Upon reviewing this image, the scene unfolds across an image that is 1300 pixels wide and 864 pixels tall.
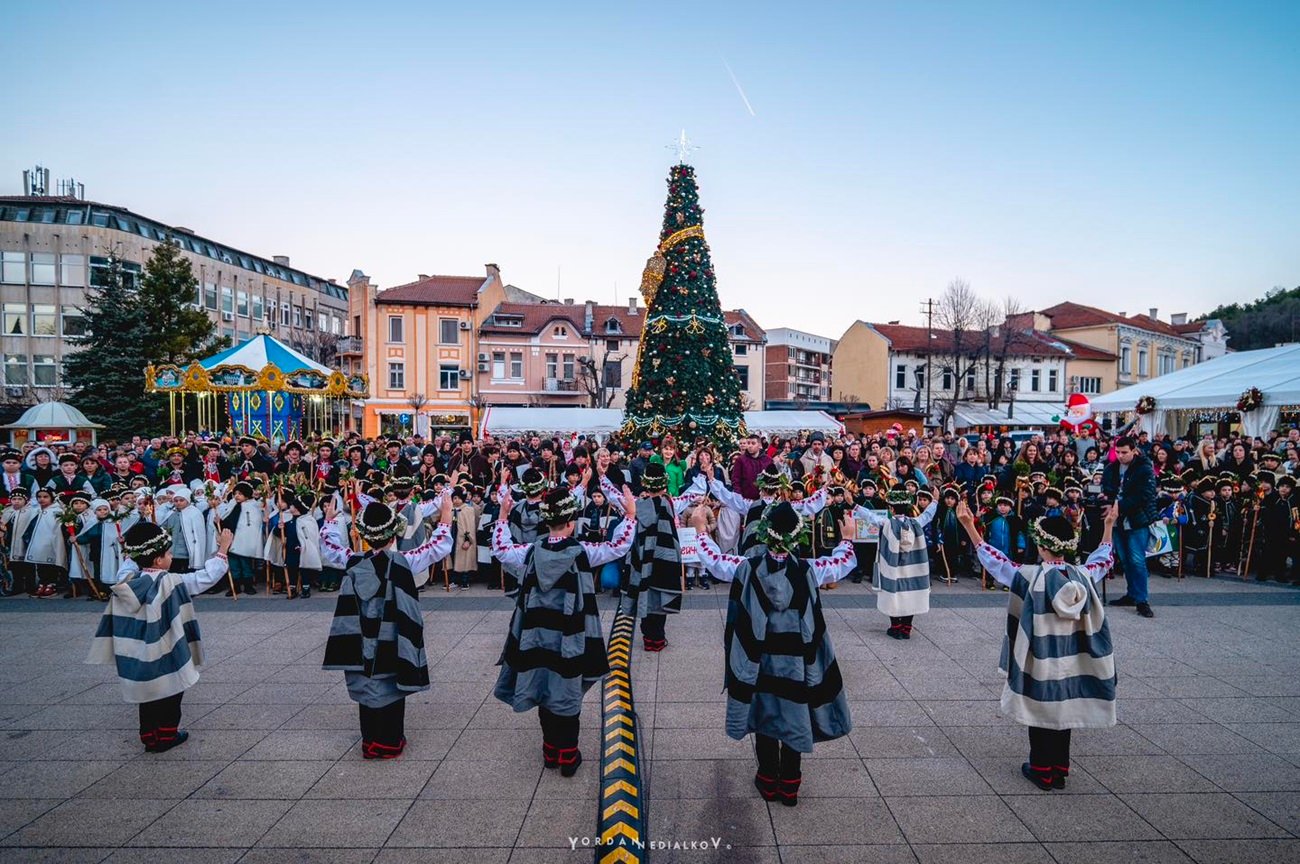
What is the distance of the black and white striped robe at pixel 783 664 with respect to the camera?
432 centimetres

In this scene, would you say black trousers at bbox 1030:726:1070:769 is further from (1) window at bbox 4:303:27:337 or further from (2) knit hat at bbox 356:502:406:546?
(1) window at bbox 4:303:27:337

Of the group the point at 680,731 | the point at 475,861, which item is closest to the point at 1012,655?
the point at 680,731

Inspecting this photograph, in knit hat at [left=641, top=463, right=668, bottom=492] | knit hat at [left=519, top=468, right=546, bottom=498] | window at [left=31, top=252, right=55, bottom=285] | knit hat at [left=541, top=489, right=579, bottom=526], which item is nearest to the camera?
knit hat at [left=541, top=489, right=579, bottom=526]

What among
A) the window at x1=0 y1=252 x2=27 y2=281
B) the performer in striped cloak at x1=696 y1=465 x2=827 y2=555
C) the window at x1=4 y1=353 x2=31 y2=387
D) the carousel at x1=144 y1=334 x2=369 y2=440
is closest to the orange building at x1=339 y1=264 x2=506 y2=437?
the window at x1=0 y1=252 x2=27 y2=281

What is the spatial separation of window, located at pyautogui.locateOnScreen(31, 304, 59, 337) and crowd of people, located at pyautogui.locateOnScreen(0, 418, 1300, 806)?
35.7 meters

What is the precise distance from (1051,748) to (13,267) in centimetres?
5517

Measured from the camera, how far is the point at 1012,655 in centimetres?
470

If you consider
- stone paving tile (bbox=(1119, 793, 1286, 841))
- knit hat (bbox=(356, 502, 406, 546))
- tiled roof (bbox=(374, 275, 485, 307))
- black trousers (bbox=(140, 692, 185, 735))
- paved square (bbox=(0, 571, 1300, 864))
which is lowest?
paved square (bbox=(0, 571, 1300, 864))

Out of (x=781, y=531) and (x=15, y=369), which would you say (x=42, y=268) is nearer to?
(x=15, y=369)

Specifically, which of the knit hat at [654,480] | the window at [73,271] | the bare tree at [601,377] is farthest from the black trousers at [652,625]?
the window at [73,271]

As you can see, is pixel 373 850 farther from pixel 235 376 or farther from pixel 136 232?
pixel 136 232

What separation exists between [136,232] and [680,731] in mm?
52180

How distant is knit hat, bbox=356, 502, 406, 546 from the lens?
4.88 meters

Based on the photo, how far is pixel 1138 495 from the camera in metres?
8.52
